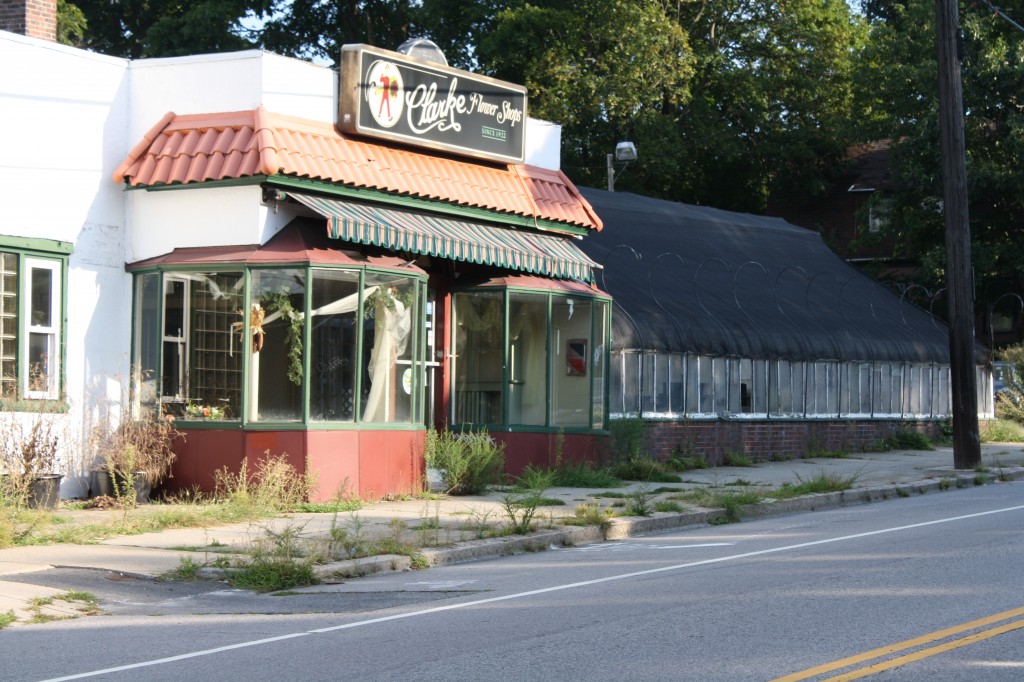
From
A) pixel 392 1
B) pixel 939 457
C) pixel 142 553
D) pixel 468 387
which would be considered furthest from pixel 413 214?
pixel 392 1

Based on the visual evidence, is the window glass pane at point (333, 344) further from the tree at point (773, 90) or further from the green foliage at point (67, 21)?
the tree at point (773, 90)

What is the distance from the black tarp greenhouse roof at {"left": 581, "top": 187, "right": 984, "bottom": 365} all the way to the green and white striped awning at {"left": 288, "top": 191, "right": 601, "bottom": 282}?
2635mm

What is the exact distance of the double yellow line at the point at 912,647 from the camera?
24.8 ft

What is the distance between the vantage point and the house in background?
54.9 ft

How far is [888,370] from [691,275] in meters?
5.28

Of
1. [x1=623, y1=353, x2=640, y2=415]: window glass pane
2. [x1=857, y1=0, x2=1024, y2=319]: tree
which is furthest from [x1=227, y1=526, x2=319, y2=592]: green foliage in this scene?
[x1=857, y1=0, x2=1024, y2=319]: tree

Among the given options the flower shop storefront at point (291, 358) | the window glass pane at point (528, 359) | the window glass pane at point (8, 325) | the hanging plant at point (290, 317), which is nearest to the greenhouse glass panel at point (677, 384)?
the window glass pane at point (528, 359)

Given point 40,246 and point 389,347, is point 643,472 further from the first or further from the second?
point 40,246

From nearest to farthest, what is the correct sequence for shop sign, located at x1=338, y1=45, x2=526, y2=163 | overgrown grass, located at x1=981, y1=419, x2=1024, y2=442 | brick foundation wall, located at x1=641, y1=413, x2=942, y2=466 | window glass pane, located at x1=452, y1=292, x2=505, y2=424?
1. shop sign, located at x1=338, y1=45, x2=526, y2=163
2. window glass pane, located at x1=452, y1=292, x2=505, y2=424
3. brick foundation wall, located at x1=641, y1=413, x2=942, y2=466
4. overgrown grass, located at x1=981, y1=419, x2=1024, y2=442

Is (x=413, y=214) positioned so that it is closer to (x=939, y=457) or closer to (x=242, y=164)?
(x=242, y=164)

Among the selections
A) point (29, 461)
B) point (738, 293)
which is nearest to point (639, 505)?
point (29, 461)

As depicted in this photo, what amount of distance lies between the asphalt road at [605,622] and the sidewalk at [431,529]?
1.47 feet

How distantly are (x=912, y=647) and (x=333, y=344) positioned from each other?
10418 millimetres

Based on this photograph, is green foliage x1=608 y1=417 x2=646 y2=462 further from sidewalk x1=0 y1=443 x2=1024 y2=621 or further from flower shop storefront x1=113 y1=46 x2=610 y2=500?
flower shop storefront x1=113 y1=46 x2=610 y2=500
